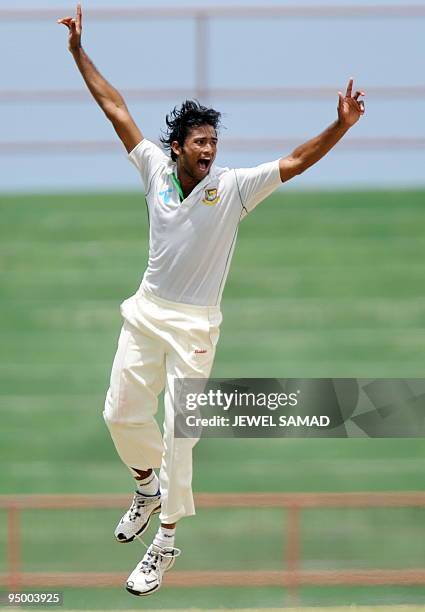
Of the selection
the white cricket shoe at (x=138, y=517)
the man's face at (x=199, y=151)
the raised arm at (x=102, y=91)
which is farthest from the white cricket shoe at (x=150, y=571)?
the raised arm at (x=102, y=91)

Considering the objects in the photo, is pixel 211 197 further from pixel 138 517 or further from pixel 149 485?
pixel 138 517

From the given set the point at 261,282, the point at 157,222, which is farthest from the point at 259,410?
the point at 261,282

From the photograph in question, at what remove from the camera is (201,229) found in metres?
6.31

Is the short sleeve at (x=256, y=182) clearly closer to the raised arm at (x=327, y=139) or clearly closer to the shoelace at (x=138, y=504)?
the raised arm at (x=327, y=139)

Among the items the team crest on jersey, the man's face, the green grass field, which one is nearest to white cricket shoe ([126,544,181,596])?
the team crest on jersey

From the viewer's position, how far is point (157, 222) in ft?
21.0

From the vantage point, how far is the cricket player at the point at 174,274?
6301 mm

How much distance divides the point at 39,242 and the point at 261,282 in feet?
5.63

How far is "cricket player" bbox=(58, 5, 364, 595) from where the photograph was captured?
6.30 m

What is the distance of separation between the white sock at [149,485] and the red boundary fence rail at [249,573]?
1815mm

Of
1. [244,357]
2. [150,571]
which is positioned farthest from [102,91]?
[244,357]

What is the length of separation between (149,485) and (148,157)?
152 cm

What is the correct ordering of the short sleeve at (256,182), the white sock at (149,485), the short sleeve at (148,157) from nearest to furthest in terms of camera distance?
the short sleeve at (256,182) → the short sleeve at (148,157) → the white sock at (149,485)

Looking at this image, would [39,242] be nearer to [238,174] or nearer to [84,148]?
[84,148]
